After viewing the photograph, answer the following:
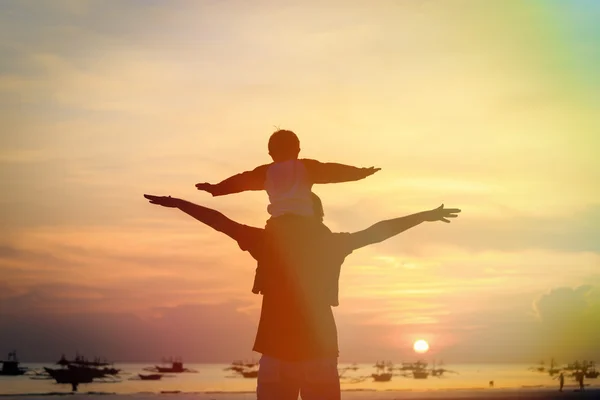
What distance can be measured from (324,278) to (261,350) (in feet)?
1.67

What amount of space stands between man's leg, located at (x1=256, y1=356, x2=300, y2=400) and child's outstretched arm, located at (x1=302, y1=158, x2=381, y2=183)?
101 cm

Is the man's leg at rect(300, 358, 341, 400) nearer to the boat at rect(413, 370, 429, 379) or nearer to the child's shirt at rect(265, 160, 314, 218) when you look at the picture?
the child's shirt at rect(265, 160, 314, 218)

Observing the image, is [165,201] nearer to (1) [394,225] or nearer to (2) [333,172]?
(2) [333,172]

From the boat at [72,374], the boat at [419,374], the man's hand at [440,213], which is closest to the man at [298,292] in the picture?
the man's hand at [440,213]

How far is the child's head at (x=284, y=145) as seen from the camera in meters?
4.76

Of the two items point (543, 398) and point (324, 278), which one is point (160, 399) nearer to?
point (543, 398)

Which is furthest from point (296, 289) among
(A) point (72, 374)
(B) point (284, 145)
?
(A) point (72, 374)

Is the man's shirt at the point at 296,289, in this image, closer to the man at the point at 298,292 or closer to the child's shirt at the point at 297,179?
the man at the point at 298,292

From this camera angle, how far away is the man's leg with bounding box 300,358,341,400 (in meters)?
4.44

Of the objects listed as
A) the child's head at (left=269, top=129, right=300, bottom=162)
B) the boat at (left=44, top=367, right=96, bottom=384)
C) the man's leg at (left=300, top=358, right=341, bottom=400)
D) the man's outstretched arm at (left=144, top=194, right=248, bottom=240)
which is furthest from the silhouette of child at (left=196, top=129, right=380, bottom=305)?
the boat at (left=44, top=367, right=96, bottom=384)

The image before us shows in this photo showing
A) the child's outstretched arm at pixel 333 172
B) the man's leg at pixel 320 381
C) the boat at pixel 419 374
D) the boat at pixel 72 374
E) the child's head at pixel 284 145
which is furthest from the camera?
the boat at pixel 419 374

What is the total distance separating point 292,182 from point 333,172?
23 cm

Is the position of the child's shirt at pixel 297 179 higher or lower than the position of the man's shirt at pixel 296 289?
higher

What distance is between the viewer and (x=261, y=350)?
457 centimetres
